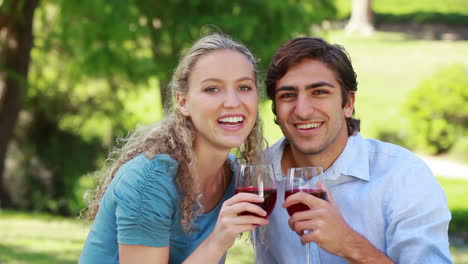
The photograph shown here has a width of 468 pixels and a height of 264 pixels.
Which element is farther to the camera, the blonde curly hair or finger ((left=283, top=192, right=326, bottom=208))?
the blonde curly hair

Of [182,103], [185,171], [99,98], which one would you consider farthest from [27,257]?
[99,98]

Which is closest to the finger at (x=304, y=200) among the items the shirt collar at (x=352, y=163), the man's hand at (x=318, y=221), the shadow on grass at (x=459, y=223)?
the man's hand at (x=318, y=221)

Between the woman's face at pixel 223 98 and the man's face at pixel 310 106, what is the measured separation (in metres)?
0.25

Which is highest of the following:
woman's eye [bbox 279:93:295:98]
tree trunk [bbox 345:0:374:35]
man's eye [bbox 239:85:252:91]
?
tree trunk [bbox 345:0:374:35]

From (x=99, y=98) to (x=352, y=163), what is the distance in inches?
434

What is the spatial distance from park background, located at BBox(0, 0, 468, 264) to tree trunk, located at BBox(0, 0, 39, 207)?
19mm

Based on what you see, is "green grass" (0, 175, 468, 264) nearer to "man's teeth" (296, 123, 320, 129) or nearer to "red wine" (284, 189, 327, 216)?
"man's teeth" (296, 123, 320, 129)

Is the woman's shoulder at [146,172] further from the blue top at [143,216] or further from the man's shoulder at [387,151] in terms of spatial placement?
the man's shoulder at [387,151]

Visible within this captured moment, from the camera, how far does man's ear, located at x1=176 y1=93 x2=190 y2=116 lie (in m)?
3.03

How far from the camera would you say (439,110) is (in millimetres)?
15984

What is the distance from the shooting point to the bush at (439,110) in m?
15.8

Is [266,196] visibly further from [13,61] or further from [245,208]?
[13,61]

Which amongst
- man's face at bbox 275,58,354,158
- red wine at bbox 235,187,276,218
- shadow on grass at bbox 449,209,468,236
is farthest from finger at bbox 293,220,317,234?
shadow on grass at bbox 449,209,468,236

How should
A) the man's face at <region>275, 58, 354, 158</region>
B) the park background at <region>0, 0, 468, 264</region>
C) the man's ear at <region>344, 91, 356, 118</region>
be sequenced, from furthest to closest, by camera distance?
the park background at <region>0, 0, 468, 264</region>
the man's ear at <region>344, 91, 356, 118</region>
the man's face at <region>275, 58, 354, 158</region>
